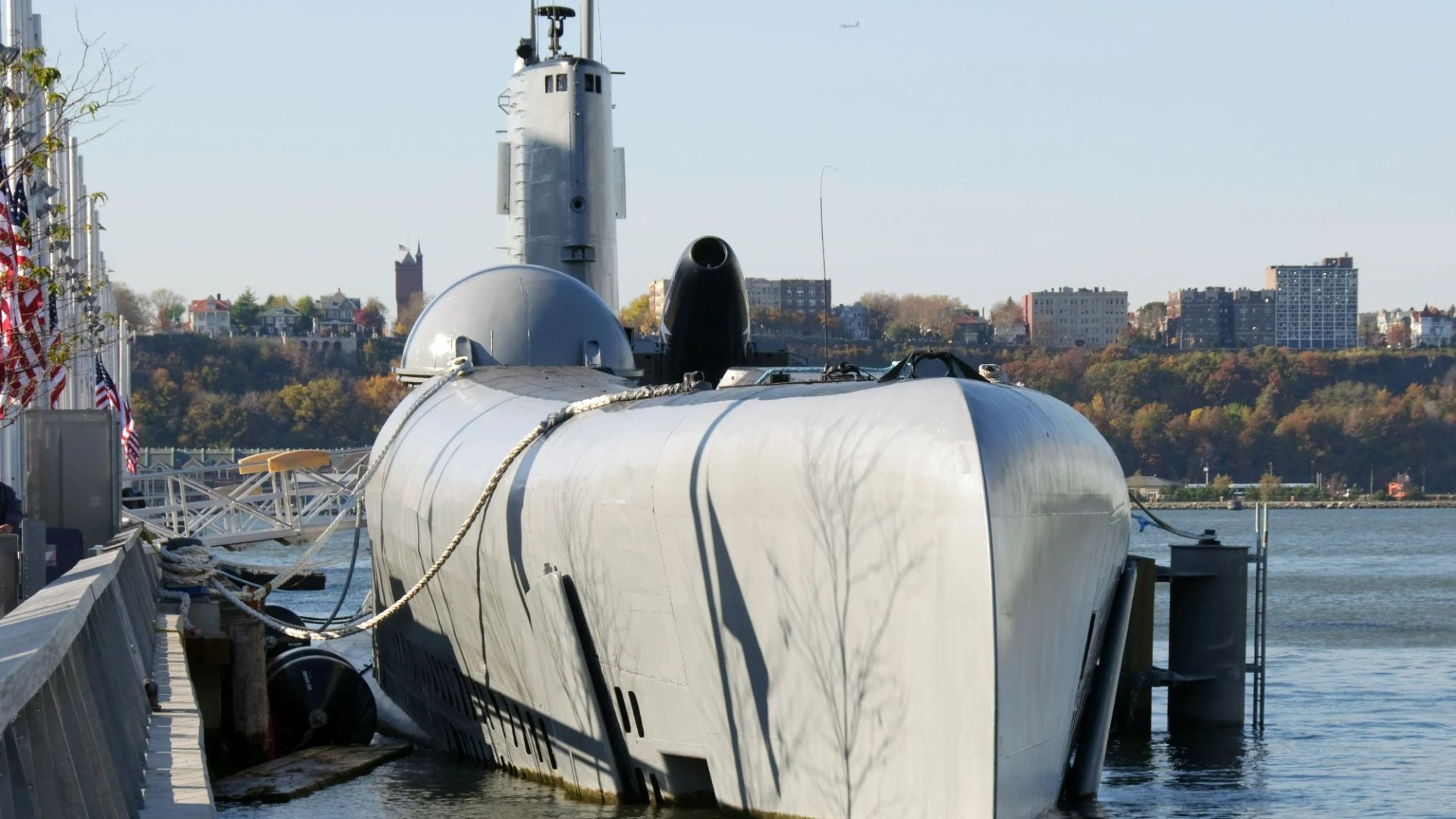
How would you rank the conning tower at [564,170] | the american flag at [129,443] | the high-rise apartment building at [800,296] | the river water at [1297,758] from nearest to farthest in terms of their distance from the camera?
the river water at [1297,758] → the conning tower at [564,170] → the american flag at [129,443] → the high-rise apartment building at [800,296]

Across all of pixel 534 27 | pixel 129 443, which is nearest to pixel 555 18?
pixel 534 27

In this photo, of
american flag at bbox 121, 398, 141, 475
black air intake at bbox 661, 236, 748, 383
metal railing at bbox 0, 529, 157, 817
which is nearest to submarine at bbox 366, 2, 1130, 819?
black air intake at bbox 661, 236, 748, 383

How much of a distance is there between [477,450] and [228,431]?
3651 inches

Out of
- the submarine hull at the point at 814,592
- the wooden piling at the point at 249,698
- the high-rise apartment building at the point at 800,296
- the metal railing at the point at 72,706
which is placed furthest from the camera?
the high-rise apartment building at the point at 800,296

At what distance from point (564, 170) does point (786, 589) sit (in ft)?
50.1

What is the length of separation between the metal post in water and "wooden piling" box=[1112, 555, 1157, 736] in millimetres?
416

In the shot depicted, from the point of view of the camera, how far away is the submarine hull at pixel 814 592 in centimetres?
1020

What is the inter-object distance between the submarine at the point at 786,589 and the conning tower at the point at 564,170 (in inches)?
336

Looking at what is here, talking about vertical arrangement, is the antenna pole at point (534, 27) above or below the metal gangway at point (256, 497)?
above

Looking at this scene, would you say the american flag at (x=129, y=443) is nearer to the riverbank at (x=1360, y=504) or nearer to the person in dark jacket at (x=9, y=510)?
the person in dark jacket at (x=9, y=510)

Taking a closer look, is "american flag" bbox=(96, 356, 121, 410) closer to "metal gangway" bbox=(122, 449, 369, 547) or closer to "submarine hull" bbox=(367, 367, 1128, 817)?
"metal gangway" bbox=(122, 449, 369, 547)

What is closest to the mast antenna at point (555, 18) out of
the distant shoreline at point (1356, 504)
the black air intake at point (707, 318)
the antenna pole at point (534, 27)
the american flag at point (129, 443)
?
the antenna pole at point (534, 27)

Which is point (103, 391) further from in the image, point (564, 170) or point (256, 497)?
point (564, 170)

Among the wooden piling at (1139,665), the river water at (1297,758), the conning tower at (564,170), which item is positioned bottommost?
the river water at (1297,758)
